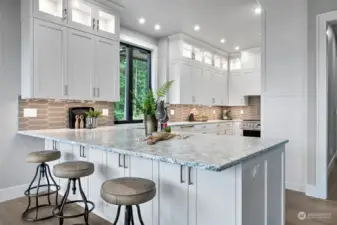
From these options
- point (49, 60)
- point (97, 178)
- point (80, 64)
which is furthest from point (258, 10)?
point (97, 178)

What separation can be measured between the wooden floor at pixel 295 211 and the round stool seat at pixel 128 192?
1.07m

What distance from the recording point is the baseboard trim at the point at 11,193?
3.07m

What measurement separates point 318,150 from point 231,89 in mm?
4232

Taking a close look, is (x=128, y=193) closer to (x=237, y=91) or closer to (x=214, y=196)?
(x=214, y=196)

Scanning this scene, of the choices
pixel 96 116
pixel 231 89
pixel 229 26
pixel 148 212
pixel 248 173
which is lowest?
pixel 148 212

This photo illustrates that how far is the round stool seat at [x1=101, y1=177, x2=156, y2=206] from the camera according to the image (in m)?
1.50

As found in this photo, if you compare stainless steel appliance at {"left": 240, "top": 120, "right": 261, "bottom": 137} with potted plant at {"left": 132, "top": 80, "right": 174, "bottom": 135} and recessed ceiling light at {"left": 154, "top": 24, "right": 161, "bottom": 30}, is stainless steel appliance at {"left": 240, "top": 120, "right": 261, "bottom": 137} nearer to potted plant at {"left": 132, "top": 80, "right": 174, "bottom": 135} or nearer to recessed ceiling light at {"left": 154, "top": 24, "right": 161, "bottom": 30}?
recessed ceiling light at {"left": 154, "top": 24, "right": 161, "bottom": 30}

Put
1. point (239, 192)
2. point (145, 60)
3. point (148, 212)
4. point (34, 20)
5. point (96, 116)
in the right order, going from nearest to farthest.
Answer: point (239, 192) → point (148, 212) → point (34, 20) → point (96, 116) → point (145, 60)

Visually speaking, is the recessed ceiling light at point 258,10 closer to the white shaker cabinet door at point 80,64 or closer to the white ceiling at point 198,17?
the white ceiling at point 198,17

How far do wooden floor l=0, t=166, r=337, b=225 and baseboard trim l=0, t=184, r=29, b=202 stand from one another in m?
0.08

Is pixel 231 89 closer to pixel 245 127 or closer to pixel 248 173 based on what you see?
pixel 245 127

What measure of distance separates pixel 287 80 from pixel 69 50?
10.7ft

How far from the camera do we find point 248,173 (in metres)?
1.56

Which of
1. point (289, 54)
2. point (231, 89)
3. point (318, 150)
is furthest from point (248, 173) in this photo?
point (231, 89)
